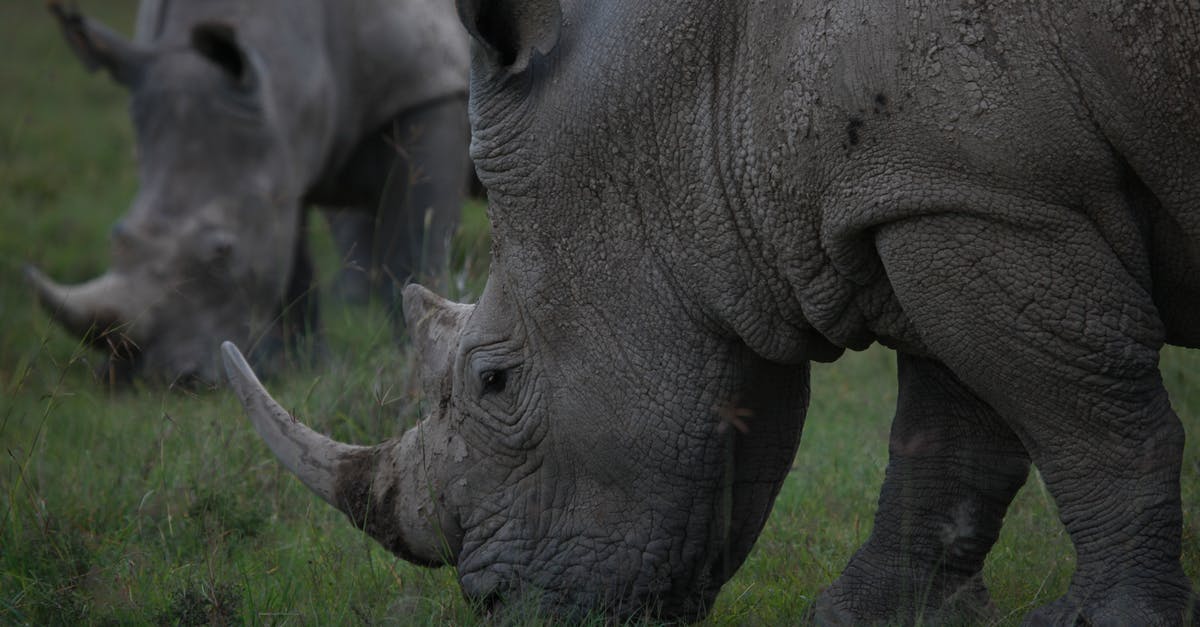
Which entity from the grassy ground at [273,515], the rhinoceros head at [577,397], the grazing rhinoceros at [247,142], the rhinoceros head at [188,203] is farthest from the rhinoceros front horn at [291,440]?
the rhinoceros head at [188,203]

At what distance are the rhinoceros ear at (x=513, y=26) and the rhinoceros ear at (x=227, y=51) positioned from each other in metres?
3.96

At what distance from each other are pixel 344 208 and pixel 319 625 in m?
5.03

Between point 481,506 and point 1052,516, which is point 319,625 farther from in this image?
point 1052,516

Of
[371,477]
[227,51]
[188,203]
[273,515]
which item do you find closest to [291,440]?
[371,477]

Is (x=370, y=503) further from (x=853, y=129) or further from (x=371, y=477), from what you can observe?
(x=853, y=129)

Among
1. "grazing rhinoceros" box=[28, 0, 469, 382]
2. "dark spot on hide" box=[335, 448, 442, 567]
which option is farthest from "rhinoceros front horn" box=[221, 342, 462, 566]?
"grazing rhinoceros" box=[28, 0, 469, 382]

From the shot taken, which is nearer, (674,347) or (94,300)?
(674,347)

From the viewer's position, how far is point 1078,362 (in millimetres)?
3156

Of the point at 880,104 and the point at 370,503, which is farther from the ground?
the point at 880,104

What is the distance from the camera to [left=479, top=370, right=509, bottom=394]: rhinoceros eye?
12.5 feet

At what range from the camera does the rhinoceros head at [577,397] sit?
3.57 m

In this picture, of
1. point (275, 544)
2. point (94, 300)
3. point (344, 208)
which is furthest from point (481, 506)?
point (344, 208)

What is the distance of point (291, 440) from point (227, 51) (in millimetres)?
3904

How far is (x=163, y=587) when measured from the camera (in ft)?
13.8
